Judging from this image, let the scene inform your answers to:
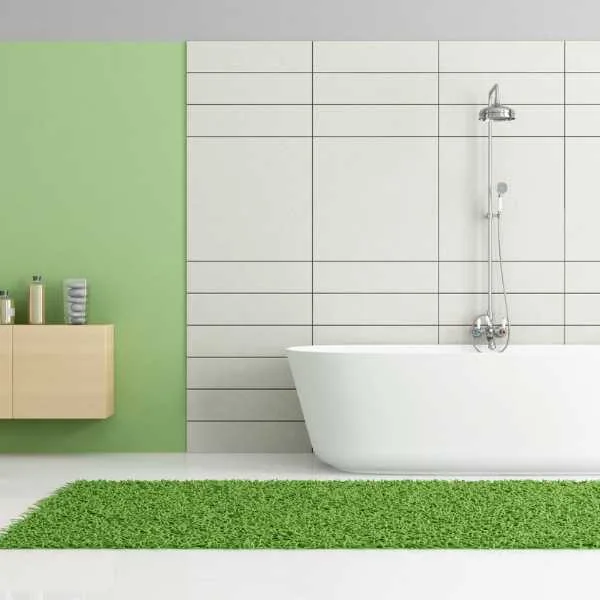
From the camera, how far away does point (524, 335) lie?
505 centimetres

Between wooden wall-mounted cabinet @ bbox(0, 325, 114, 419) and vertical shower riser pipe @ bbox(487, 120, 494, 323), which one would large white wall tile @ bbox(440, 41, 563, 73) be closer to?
vertical shower riser pipe @ bbox(487, 120, 494, 323)

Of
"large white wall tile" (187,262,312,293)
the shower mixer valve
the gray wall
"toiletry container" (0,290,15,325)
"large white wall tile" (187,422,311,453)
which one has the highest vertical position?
the gray wall

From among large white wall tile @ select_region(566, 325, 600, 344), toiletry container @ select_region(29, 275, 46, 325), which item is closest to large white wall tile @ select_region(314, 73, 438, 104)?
large white wall tile @ select_region(566, 325, 600, 344)

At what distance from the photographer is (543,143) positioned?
5062mm

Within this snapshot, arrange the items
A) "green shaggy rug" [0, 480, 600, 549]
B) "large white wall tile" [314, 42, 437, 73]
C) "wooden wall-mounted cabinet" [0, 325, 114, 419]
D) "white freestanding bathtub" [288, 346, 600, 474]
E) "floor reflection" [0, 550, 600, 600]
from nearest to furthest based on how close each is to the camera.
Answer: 1. "floor reflection" [0, 550, 600, 600]
2. "green shaggy rug" [0, 480, 600, 549]
3. "white freestanding bathtub" [288, 346, 600, 474]
4. "wooden wall-mounted cabinet" [0, 325, 114, 419]
5. "large white wall tile" [314, 42, 437, 73]

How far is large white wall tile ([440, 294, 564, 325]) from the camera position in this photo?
5.04 m

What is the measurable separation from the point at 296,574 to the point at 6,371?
256cm

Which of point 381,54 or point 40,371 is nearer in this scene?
point 40,371

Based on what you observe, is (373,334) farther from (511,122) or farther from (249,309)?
(511,122)

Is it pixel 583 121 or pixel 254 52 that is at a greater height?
pixel 254 52

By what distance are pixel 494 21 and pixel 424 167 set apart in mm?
858

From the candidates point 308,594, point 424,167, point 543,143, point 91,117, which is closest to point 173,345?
point 91,117

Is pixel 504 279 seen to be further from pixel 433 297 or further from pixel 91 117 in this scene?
pixel 91 117

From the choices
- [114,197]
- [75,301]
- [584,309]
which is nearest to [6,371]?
[75,301]
